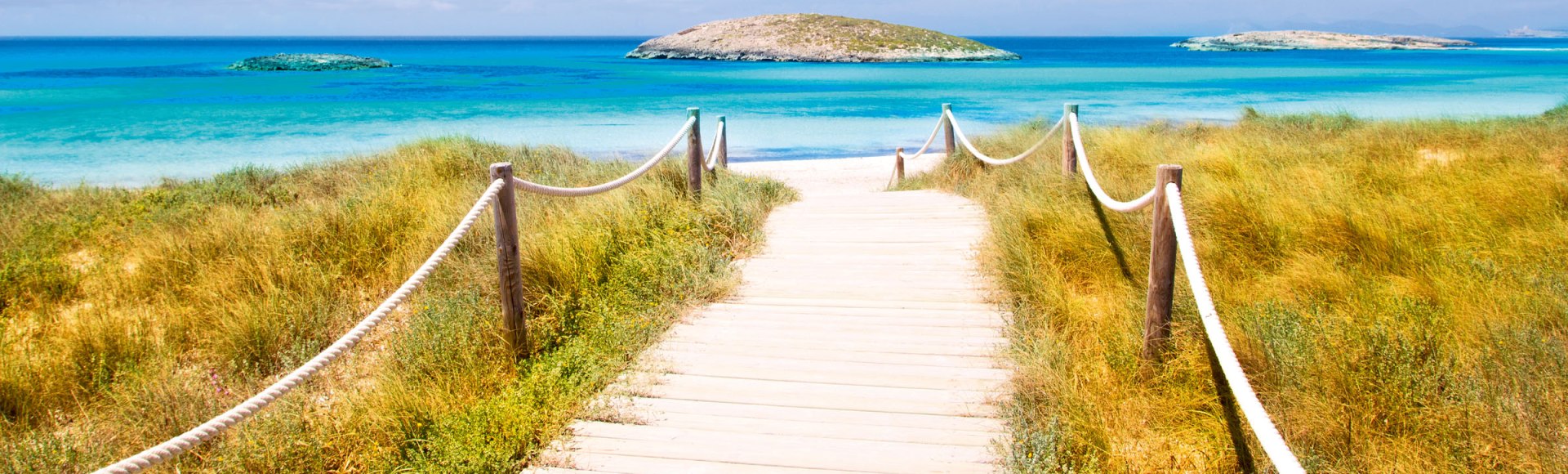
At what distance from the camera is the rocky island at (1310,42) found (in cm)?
11844

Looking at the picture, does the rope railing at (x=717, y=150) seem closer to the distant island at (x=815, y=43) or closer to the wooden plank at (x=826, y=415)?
the wooden plank at (x=826, y=415)

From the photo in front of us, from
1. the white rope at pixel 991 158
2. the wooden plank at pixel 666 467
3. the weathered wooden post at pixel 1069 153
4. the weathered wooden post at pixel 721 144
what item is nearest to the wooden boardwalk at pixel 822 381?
the wooden plank at pixel 666 467

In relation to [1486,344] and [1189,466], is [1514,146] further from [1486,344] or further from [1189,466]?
[1189,466]

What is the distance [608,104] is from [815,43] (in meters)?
50.1

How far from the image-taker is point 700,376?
171 inches

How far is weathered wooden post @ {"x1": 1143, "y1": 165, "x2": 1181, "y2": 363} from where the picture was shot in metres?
3.83

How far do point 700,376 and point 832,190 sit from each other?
10238 mm

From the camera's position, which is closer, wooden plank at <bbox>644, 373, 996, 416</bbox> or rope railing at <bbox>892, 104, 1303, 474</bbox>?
rope railing at <bbox>892, 104, 1303, 474</bbox>

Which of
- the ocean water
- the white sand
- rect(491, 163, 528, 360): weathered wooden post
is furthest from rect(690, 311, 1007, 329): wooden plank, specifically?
the ocean water

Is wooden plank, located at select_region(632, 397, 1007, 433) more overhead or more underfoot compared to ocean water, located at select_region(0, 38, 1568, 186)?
more overhead

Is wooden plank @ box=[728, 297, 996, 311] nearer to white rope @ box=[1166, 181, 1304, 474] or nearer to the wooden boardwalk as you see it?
the wooden boardwalk

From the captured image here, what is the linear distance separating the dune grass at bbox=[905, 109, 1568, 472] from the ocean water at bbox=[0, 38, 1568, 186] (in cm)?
1063

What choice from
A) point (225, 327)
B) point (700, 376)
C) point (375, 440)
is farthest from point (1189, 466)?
point (225, 327)

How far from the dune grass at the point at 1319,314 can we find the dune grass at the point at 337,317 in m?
2.04
